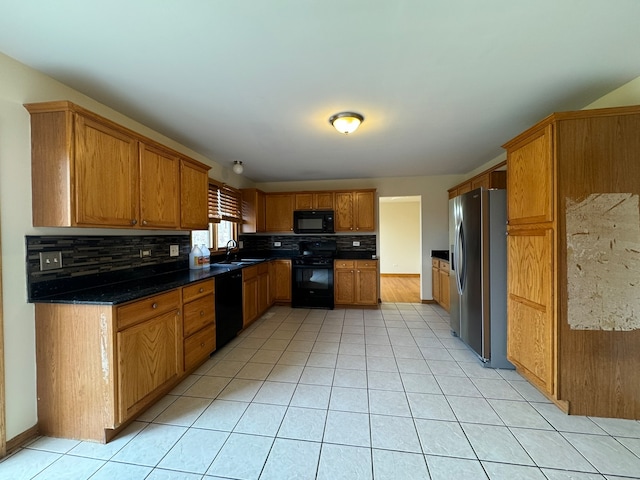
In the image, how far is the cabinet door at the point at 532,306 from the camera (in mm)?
1788

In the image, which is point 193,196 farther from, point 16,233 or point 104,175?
point 16,233

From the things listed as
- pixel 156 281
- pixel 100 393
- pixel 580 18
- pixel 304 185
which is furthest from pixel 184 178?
pixel 580 18

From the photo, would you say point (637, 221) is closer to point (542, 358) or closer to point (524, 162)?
point (524, 162)

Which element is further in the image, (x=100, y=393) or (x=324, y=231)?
(x=324, y=231)

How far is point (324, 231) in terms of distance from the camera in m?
4.52

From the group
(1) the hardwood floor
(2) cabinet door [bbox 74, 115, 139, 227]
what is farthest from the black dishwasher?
(1) the hardwood floor

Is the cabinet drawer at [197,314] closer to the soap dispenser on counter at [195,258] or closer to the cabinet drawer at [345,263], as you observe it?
the soap dispenser on counter at [195,258]

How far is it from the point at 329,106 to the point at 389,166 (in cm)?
217

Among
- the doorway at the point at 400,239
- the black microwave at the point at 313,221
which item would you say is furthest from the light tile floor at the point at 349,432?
the doorway at the point at 400,239

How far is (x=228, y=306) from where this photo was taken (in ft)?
9.59

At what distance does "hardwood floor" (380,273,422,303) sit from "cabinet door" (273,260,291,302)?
1.92 meters

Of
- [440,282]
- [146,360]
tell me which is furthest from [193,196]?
[440,282]

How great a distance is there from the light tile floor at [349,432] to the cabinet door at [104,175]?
1.40 m

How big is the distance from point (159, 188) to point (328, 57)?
5.76 ft
